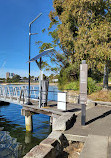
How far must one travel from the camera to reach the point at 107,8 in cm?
1712

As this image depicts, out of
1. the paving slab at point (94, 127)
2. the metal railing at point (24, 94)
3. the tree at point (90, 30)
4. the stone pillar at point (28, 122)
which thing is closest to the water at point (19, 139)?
the stone pillar at point (28, 122)

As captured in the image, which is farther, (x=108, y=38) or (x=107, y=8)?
(x=107, y=8)

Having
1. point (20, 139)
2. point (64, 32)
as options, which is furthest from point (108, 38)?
point (20, 139)

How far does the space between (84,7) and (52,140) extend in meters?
15.5

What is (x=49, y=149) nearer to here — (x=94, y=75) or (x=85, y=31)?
(x=85, y=31)

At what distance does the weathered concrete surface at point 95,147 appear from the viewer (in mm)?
4020

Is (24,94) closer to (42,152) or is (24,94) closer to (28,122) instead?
(28,122)

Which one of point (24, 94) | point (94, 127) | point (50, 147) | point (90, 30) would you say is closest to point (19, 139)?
point (24, 94)

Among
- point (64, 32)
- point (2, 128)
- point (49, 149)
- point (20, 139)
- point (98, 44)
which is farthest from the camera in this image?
point (64, 32)

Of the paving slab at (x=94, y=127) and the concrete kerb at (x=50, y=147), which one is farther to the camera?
the paving slab at (x=94, y=127)

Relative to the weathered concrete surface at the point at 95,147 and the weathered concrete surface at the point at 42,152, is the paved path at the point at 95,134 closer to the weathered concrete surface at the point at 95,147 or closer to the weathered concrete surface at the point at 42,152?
the weathered concrete surface at the point at 95,147

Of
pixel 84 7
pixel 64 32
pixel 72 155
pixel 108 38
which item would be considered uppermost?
pixel 84 7

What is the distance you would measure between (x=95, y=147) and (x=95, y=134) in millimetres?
1118

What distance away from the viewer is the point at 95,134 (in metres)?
5.49
